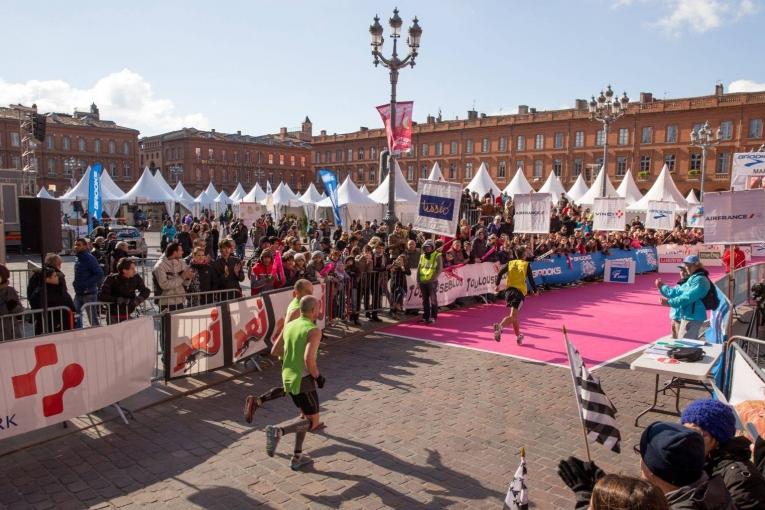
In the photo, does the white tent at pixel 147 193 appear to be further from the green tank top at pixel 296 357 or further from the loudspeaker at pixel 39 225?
the green tank top at pixel 296 357

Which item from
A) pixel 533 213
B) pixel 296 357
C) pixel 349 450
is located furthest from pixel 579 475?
pixel 533 213

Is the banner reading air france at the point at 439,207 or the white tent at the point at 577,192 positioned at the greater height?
the white tent at the point at 577,192

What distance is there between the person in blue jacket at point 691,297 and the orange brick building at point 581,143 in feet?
171

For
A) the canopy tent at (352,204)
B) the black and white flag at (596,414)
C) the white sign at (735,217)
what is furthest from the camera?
the canopy tent at (352,204)

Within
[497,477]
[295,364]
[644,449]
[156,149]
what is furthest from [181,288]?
[156,149]

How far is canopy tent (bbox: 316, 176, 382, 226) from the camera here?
101 feet

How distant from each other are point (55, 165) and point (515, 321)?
8810 centimetres

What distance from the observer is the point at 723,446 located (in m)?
3.30

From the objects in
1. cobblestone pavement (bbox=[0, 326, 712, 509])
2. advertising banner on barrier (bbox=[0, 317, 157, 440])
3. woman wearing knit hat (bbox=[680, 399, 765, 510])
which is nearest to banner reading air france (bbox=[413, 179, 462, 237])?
cobblestone pavement (bbox=[0, 326, 712, 509])

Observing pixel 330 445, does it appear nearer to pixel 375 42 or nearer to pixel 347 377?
pixel 347 377

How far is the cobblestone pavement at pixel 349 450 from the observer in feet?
16.0

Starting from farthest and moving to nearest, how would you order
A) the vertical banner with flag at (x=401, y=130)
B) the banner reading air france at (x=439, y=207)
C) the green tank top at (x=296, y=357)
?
the vertical banner with flag at (x=401, y=130), the banner reading air france at (x=439, y=207), the green tank top at (x=296, y=357)

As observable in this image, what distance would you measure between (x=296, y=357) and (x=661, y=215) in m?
26.5

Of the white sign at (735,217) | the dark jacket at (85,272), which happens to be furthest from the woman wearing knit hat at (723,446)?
the dark jacket at (85,272)
